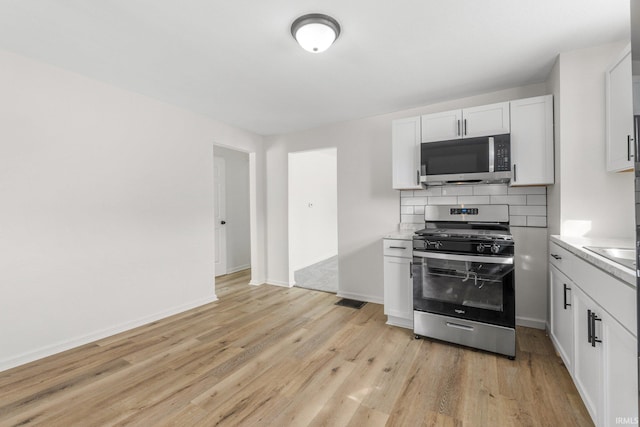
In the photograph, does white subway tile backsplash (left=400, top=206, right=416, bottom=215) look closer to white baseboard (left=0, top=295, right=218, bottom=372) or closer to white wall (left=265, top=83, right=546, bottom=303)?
white wall (left=265, top=83, right=546, bottom=303)

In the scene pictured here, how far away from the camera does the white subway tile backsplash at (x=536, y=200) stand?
2.68 m

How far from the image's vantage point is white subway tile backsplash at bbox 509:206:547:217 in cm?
269

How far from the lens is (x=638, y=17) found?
686 mm

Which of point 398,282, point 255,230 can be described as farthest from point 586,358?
point 255,230

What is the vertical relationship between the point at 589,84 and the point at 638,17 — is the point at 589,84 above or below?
above

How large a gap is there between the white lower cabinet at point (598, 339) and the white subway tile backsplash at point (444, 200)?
1.14 meters

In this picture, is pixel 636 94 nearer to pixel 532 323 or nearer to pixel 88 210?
pixel 532 323

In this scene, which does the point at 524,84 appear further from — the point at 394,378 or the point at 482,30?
the point at 394,378

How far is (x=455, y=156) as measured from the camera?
104 inches

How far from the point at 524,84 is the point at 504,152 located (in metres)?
0.83

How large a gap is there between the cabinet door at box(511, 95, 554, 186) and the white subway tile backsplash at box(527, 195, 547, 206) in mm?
359

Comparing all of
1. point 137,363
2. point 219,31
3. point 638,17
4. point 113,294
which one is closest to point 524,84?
point 638,17

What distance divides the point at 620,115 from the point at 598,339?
152 centimetres

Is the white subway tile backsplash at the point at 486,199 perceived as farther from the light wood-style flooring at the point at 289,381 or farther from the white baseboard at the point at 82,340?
the white baseboard at the point at 82,340
